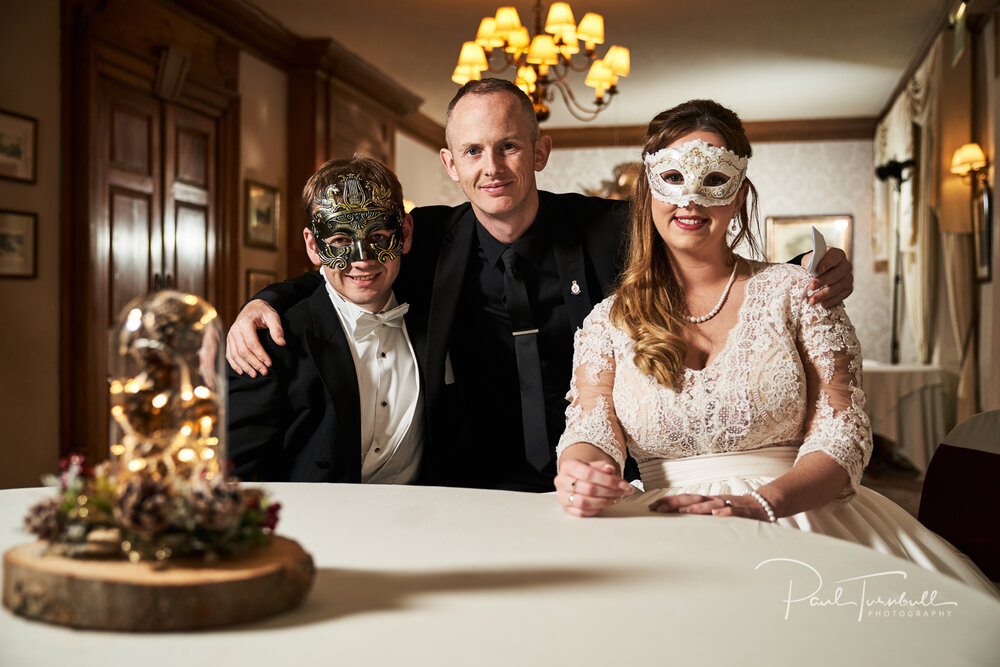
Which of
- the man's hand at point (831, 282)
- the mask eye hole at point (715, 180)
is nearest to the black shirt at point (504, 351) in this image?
the mask eye hole at point (715, 180)

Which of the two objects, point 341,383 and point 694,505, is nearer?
point 694,505

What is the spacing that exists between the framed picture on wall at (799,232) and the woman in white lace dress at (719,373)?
8.90 m

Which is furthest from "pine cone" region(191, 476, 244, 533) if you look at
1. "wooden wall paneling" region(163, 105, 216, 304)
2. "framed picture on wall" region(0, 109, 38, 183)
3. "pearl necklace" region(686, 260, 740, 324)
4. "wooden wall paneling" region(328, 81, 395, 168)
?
"wooden wall paneling" region(328, 81, 395, 168)

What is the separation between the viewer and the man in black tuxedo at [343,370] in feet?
7.36

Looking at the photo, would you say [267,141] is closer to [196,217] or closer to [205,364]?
[196,217]

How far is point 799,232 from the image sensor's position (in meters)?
10.7

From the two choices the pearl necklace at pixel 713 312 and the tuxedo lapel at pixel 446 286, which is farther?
the tuxedo lapel at pixel 446 286

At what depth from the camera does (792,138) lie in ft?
34.7

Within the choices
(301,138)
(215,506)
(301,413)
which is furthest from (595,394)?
(301,138)

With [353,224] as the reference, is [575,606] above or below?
below

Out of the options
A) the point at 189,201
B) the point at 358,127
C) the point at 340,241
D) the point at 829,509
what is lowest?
the point at 829,509

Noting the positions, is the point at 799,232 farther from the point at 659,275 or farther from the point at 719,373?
the point at 719,373

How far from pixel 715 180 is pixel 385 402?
1.04 meters

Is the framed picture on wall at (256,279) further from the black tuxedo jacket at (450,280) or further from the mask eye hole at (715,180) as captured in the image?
the mask eye hole at (715,180)
